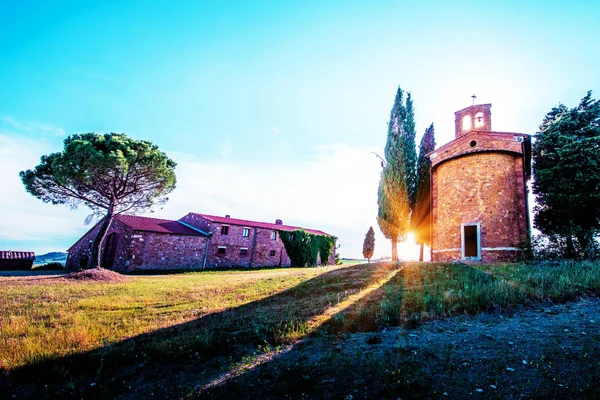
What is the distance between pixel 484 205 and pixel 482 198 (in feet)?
1.33

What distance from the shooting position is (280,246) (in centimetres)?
3659

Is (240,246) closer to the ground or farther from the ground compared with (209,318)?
farther from the ground

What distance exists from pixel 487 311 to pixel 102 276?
1958 centimetres

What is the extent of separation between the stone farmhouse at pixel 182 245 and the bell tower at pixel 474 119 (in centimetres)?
2328

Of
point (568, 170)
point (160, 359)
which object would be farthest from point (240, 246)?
point (568, 170)

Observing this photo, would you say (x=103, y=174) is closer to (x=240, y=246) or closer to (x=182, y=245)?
(x=182, y=245)

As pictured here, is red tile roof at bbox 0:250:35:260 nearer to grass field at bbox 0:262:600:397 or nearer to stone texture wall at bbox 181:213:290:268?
stone texture wall at bbox 181:213:290:268

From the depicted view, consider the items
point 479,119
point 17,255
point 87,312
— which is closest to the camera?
point 87,312

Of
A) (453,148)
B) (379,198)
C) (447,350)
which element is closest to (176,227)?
(379,198)

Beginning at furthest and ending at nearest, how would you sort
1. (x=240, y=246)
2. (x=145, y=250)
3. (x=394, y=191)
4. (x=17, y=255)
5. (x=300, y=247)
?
(x=300, y=247), (x=240, y=246), (x=145, y=250), (x=17, y=255), (x=394, y=191)

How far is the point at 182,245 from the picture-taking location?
28750 millimetres

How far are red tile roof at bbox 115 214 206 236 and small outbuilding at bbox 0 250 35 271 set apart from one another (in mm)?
7757

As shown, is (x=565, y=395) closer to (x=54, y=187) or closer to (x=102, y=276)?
(x=102, y=276)

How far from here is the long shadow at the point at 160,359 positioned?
14.3ft
